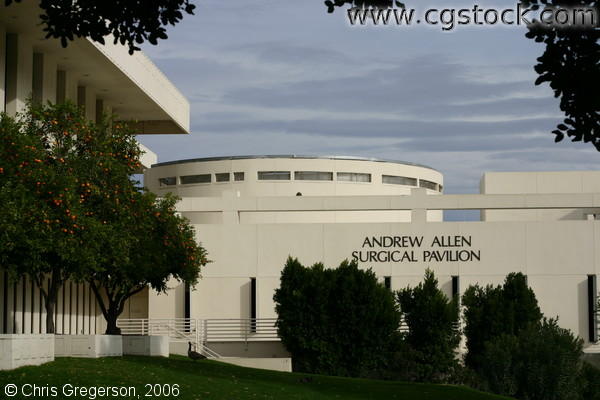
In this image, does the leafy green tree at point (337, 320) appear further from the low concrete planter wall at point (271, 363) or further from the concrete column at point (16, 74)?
the concrete column at point (16, 74)

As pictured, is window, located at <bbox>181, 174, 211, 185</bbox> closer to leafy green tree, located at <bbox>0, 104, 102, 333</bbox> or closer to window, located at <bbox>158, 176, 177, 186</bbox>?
window, located at <bbox>158, 176, 177, 186</bbox>

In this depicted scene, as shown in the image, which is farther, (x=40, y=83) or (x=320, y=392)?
(x=40, y=83)

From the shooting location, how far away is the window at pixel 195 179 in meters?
87.2

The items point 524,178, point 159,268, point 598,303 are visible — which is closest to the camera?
point 159,268

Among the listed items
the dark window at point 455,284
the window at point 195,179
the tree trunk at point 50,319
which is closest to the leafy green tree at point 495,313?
the dark window at point 455,284

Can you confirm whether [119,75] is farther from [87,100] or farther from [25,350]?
[25,350]

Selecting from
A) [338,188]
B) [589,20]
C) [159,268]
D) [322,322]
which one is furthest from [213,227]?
[589,20]

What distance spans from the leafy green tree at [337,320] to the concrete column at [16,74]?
1446 centimetres

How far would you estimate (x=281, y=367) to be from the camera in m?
46.8

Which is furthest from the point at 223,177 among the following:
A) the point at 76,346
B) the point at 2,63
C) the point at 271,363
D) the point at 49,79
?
the point at 76,346

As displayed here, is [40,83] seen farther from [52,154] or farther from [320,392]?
[320,392]

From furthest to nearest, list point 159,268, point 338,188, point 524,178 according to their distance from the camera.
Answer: point 338,188, point 524,178, point 159,268

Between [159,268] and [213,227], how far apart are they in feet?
44.6

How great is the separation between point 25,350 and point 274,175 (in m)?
59.4
